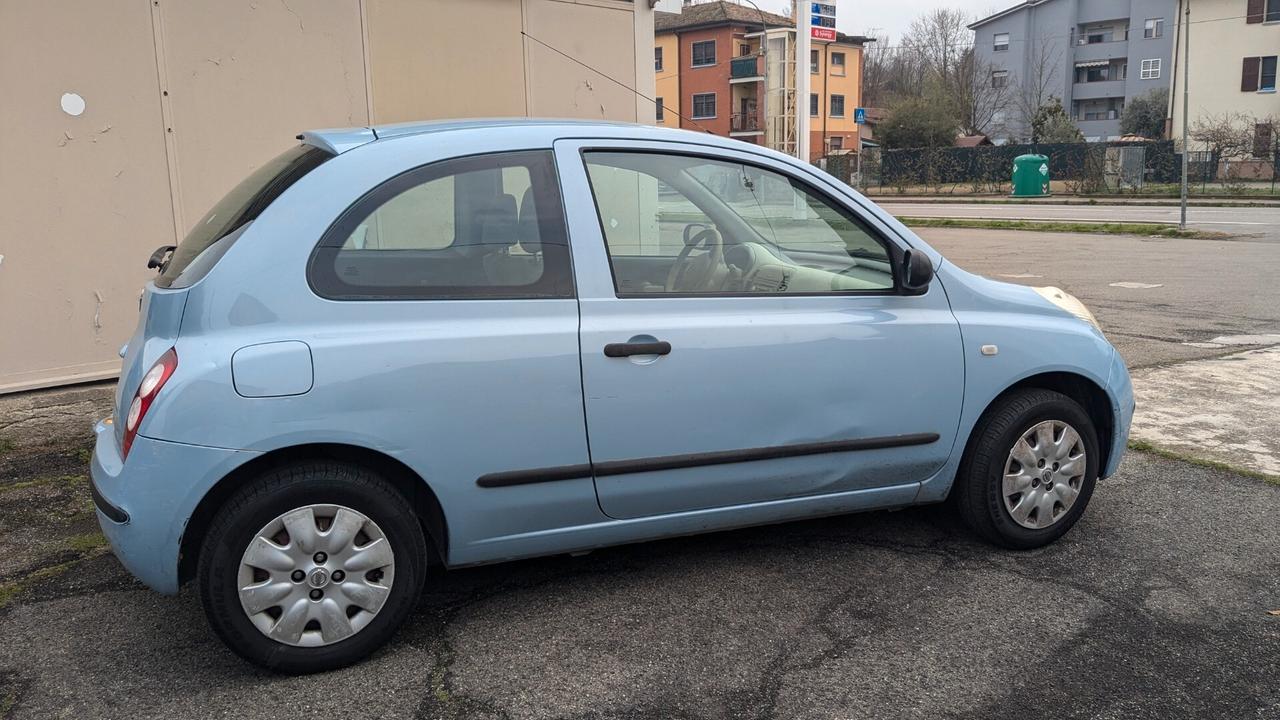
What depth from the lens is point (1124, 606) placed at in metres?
3.75

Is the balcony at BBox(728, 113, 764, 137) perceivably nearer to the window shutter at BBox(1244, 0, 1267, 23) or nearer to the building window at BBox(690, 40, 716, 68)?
Result: the building window at BBox(690, 40, 716, 68)

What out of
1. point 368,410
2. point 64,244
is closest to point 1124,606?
point 368,410

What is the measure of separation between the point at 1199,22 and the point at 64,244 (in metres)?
59.0

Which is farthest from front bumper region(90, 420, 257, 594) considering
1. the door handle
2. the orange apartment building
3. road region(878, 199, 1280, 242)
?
the orange apartment building

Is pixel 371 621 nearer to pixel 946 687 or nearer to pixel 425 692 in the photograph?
pixel 425 692

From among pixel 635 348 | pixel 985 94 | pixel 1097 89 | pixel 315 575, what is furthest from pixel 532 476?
pixel 985 94

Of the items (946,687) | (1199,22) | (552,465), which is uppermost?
(1199,22)

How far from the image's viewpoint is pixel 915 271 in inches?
153

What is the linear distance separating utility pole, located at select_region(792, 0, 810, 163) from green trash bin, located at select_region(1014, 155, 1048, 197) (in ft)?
74.3

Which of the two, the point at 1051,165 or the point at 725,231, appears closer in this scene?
the point at 725,231

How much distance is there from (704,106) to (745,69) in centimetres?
453

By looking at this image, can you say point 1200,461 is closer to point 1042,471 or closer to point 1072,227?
point 1042,471

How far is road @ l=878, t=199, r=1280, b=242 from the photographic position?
2170 cm

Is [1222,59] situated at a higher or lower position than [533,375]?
higher
